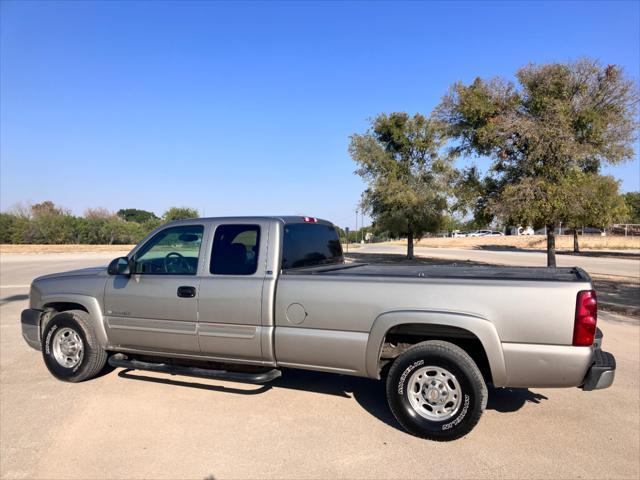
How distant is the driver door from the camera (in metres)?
4.54

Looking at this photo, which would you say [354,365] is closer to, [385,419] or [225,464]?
[385,419]

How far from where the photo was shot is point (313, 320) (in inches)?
159

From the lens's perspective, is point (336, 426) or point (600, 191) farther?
point (600, 191)

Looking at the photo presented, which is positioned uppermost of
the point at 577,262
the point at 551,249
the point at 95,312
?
the point at 551,249

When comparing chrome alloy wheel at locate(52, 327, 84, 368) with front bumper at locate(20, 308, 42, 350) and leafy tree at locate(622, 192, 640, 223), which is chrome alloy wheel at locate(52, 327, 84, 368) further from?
leafy tree at locate(622, 192, 640, 223)

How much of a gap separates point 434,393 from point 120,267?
11.1 feet

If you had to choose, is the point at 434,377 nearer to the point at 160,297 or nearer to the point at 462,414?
the point at 462,414

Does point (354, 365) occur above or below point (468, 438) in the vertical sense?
above

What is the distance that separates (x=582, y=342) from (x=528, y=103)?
12557 millimetres

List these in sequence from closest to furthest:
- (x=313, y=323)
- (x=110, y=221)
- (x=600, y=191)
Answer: (x=313, y=323)
(x=600, y=191)
(x=110, y=221)

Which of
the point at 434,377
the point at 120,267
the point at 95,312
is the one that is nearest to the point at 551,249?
the point at 434,377

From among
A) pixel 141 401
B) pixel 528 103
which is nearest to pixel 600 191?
pixel 528 103

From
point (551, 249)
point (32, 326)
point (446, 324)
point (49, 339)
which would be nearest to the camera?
point (446, 324)

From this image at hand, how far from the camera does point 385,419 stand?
414cm
